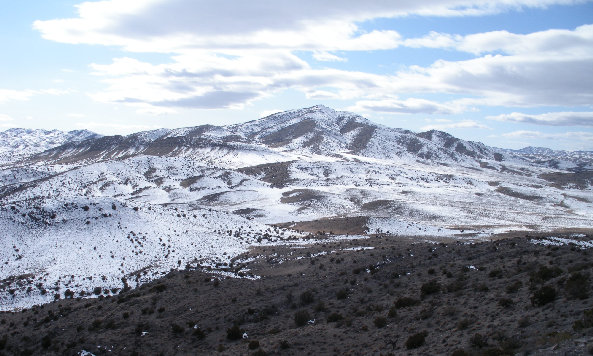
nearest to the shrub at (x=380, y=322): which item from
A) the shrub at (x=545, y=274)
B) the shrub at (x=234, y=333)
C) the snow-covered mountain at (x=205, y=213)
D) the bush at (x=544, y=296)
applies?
the bush at (x=544, y=296)

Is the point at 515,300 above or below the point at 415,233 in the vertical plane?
above

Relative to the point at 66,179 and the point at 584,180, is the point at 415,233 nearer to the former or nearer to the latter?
the point at 66,179

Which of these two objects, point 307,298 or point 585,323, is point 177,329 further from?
point 585,323

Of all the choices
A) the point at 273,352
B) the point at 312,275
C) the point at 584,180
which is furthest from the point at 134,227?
the point at 584,180

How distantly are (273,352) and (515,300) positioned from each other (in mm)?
8886

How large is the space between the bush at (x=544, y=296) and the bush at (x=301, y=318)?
28.8 ft

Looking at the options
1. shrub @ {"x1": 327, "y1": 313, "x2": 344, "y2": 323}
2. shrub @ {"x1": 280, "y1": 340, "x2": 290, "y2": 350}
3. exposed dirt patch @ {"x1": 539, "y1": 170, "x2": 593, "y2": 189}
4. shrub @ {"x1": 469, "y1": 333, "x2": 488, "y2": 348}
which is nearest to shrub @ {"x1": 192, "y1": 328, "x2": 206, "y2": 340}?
shrub @ {"x1": 280, "y1": 340, "x2": 290, "y2": 350}

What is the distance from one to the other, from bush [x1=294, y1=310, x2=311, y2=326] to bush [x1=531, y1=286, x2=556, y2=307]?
8.79 m

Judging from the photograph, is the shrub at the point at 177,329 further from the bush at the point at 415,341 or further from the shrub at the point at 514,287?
the shrub at the point at 514,287

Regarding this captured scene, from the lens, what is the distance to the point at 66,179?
110750 mm

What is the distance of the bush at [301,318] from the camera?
17.9 m

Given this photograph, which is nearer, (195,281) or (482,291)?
(482,291)

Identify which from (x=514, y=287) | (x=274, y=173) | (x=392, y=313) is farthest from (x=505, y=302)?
(x=274, y=173)

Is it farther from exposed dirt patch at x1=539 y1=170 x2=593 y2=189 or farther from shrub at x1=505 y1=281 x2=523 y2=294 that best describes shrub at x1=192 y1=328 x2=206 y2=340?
exposed dirt patch at x1=539 y1=170 x2=593 y2=189
